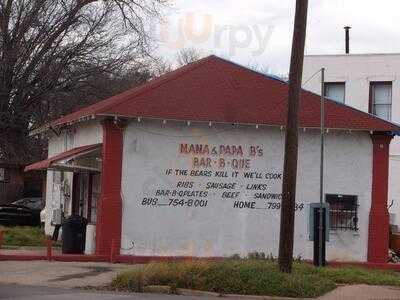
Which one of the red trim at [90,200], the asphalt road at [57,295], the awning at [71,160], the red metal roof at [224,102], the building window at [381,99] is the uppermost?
the building window at [381,99]

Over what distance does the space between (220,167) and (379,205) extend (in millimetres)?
4736

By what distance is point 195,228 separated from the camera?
2050 cm

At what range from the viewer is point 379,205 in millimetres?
21250

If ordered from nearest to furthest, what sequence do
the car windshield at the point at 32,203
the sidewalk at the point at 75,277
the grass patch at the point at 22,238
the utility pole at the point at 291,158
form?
the sidewalk at the point at 75,277 → the utility pole at the point at 291,158 → the grass patch at the point at 22,238 → the car windshield at the point at 32,203

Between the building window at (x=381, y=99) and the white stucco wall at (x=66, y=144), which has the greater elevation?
the building window at (x=381, y=99)

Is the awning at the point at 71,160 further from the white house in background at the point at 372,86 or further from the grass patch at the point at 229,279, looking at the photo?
the white house in background at the point at 372,86

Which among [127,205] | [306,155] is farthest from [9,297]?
Answer: [306,155]

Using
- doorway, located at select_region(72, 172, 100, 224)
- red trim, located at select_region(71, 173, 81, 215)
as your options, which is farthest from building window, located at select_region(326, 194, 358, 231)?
red trim, located at select_region(71, 173, 81, 215)

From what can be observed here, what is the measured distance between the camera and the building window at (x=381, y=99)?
3153cm

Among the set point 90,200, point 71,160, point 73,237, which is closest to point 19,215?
point 90,200

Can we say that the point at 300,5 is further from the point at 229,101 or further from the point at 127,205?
the point at 127,205

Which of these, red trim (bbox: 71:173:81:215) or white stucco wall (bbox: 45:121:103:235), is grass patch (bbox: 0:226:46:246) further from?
red trim (bbox: 71:173:81:215)

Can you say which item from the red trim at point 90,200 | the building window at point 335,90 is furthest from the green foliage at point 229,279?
the building window at point 335,90

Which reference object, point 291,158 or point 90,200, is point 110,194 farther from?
point 291,158
